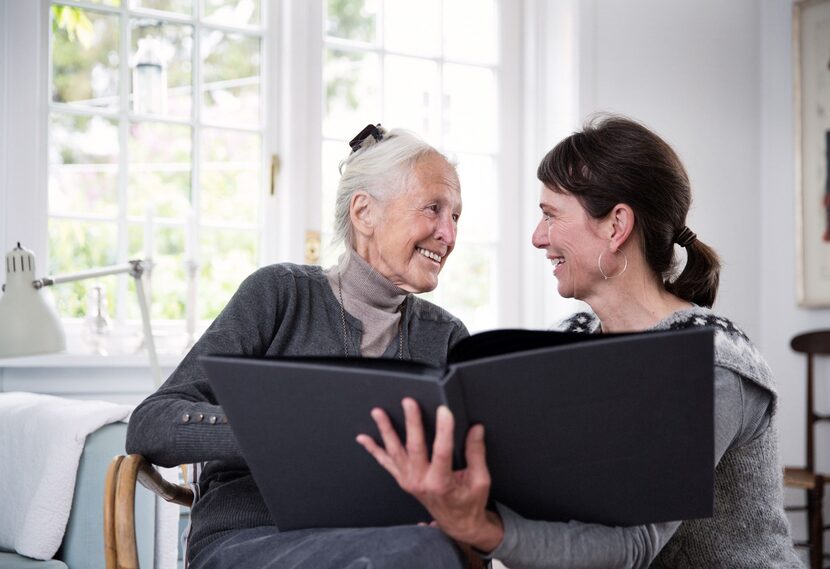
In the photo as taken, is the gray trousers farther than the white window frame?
No

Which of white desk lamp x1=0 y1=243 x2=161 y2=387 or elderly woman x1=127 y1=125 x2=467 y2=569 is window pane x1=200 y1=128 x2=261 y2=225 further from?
elderly woman x1=127 y1=125 x2=467 y2=569

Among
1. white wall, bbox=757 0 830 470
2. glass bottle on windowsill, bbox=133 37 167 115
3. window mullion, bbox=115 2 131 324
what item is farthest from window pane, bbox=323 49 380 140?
white wall, bbox=757 0 830 470

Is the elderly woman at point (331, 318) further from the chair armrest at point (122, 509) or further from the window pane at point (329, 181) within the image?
the window pane at point (329, 181)

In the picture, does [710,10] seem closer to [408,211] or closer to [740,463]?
[408,211]

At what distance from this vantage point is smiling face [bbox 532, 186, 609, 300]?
158 centimetres

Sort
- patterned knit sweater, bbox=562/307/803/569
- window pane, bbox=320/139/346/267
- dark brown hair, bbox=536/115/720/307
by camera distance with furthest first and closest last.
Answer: window pane, bbox=320/139/346/267, dark brown hair, bbox=536/115/720/307, patterned knit sweater, bbox=562/307/803/569

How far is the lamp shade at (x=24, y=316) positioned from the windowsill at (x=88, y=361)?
2.50 ft

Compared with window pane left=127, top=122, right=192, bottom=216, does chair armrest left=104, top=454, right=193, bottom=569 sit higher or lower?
lower

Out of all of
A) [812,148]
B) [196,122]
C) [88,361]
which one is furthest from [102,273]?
[812,148]

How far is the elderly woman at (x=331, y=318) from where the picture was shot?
1417 mm

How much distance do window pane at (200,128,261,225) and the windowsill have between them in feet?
1.96

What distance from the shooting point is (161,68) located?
313 cm

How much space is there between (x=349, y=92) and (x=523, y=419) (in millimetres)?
2683

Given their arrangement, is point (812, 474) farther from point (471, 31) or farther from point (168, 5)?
point (168, 5)
